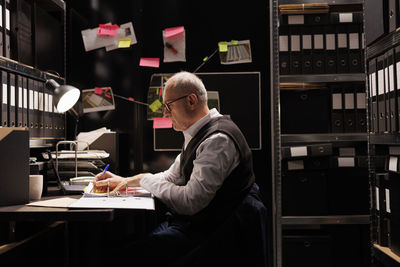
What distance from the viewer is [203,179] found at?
4.96 feet

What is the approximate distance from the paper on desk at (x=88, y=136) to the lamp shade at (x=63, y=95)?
0.45 meters

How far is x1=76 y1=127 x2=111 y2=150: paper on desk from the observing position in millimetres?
2752

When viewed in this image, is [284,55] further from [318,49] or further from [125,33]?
[125,33]

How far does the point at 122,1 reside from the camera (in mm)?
3037

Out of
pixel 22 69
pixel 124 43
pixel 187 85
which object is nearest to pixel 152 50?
pixel 124 43

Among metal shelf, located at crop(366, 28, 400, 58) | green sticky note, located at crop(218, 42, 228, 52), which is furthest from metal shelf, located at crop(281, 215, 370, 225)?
green sticky note, located at crop(218, 42, 228, 52)

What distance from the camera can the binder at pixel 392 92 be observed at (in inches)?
70.4

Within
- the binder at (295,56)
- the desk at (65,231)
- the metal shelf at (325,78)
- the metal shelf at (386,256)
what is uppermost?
the binder at (295,56)

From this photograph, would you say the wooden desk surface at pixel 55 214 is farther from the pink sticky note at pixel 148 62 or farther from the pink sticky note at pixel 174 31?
the pink sticky note at pixel 174 31

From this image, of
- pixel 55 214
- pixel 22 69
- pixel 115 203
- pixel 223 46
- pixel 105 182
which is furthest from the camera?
pixel 223 46

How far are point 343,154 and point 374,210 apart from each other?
2.35ft

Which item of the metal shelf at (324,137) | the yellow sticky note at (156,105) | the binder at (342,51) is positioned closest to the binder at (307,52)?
the binder at (342,51)

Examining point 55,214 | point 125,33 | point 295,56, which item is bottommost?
point 55,214

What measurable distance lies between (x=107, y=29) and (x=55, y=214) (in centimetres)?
203
